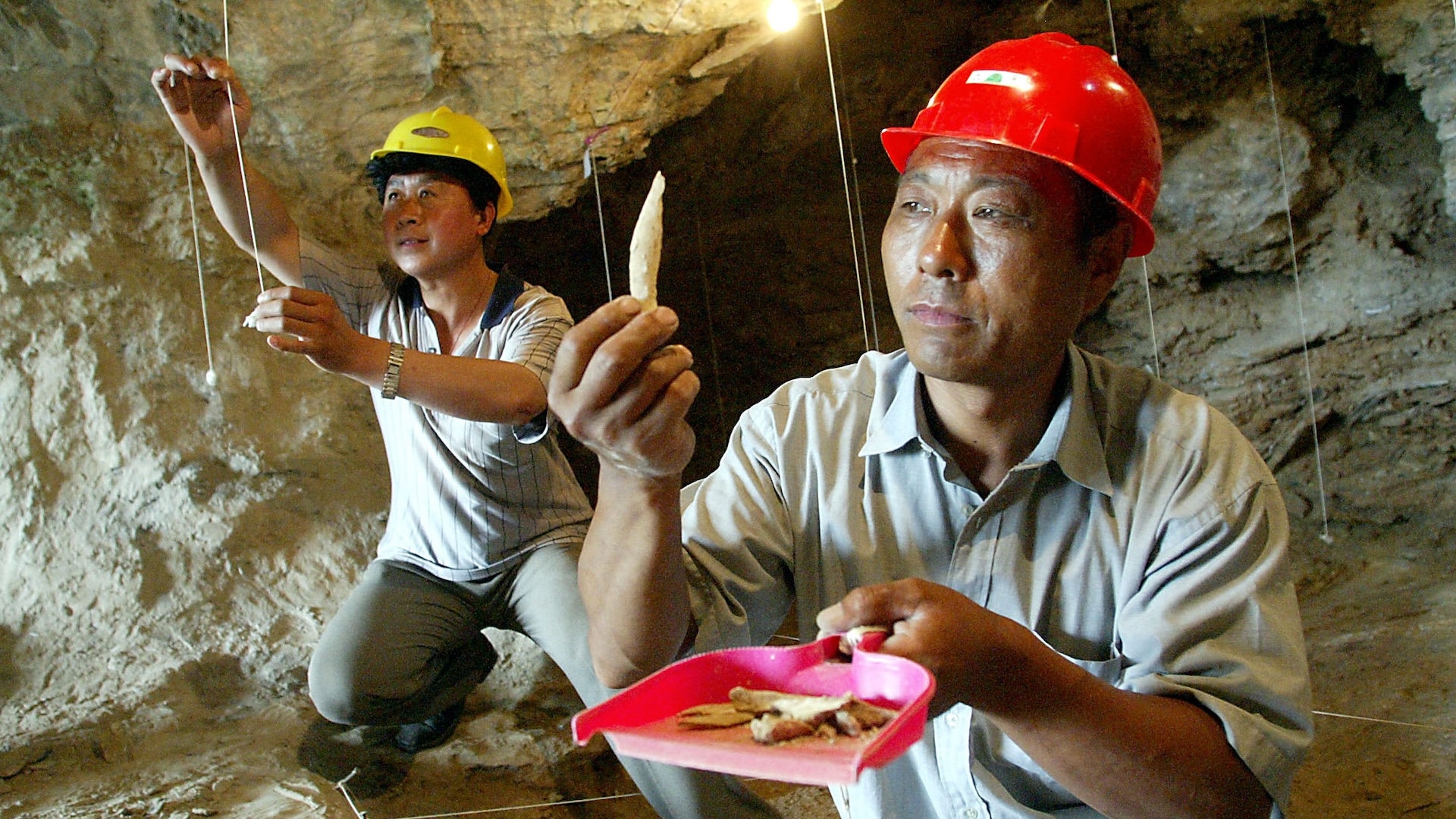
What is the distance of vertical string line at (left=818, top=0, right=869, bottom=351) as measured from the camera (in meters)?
4.22

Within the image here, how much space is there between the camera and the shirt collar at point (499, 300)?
2523 mm

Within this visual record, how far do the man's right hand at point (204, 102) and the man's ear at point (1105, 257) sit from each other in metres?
1.91

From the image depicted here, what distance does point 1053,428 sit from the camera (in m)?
1.41

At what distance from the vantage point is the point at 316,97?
3.09 metres

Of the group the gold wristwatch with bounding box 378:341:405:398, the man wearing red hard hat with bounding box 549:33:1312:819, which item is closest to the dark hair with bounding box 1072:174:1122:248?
the man wearing red hard hat with bounding box 549:33:1312:819

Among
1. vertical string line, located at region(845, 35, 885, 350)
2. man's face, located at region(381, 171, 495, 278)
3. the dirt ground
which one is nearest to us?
the dirt ground

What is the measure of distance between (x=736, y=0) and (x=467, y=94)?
88cm

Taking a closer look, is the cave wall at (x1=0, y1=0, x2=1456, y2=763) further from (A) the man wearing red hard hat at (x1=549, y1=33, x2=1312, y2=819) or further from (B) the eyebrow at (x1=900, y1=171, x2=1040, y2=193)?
(B) the eyebrow at (x1=900, y1=171, x2=1040, y2=193)

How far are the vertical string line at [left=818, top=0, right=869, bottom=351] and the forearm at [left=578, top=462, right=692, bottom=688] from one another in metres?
3.12

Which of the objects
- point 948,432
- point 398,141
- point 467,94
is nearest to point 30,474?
point 398,141

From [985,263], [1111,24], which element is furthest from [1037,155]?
[1111,24]

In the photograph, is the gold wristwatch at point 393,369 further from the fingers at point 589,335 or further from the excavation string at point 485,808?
the fingers at point 589,335

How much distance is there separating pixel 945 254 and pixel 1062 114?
9.7 inches

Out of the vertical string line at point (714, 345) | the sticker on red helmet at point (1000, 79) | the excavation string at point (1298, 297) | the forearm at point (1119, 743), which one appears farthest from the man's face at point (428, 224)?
the excavation string at point (1298, 297)
